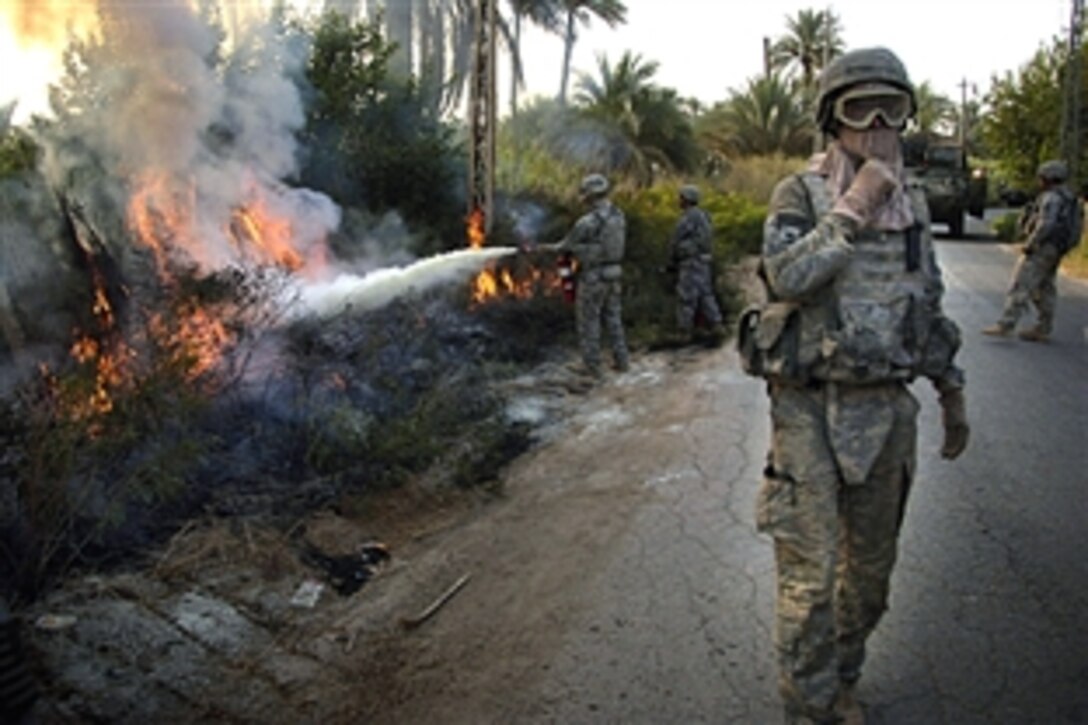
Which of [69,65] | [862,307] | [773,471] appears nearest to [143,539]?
[773,471]

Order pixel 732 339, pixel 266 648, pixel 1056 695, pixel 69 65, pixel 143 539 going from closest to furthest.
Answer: pixel 1056 695 < pixel 266 648 < pixel 143 539 < pixel 69 65 < pixel 732 339

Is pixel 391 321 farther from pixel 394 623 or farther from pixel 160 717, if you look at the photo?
pixel 160 717

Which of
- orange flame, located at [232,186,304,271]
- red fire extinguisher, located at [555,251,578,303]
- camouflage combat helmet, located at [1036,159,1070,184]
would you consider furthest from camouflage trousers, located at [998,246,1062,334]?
orange flame, located at [232,186,304,271]

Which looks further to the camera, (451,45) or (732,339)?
(451,45)

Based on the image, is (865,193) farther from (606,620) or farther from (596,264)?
(596,264)

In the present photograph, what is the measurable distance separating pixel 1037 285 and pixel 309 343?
6.86 m

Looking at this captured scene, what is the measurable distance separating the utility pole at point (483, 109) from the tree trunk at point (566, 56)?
2054 cm

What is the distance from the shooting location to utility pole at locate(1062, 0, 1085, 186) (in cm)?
2034

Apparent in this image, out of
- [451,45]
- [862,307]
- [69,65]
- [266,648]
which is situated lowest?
[266,648]

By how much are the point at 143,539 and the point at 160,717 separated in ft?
4.45

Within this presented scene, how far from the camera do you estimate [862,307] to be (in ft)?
9.16

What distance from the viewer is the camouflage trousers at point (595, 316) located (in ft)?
29.2

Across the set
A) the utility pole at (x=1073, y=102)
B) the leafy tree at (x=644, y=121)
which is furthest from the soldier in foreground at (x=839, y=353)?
the leafy tree at (x=644, y=121)

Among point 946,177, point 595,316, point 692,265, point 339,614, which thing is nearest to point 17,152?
point 595,316
